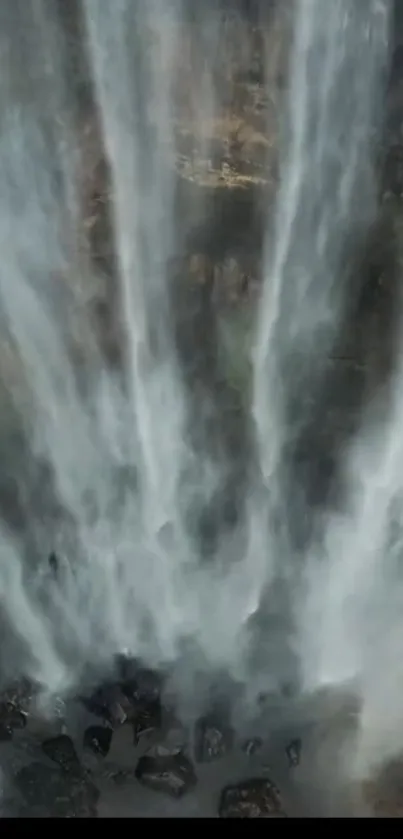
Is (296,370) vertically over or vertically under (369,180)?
under

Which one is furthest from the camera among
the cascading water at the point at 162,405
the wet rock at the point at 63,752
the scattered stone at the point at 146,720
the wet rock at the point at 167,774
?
the scattered stone at the point at 146,720

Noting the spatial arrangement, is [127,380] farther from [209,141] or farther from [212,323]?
[209,141]

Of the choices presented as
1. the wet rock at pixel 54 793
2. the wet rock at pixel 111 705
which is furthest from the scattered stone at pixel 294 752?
the wet rock at pixel 54 793

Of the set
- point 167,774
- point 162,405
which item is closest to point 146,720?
point 167,774

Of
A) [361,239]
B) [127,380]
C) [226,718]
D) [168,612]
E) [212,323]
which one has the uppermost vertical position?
[361,239]

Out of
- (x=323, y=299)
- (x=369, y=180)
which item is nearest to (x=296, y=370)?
(x=323, y=299)

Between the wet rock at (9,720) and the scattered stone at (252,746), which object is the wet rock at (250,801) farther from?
the wet rock at (9,720)
